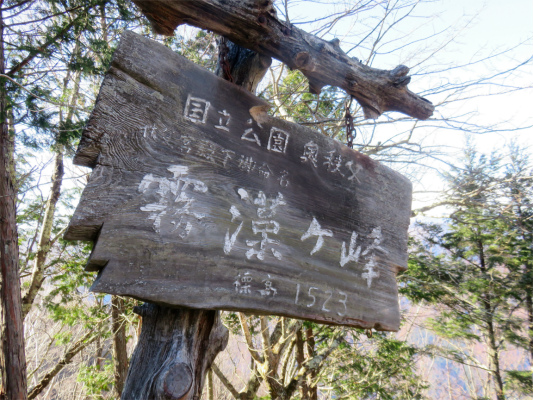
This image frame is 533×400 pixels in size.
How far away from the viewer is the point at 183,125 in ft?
4.25

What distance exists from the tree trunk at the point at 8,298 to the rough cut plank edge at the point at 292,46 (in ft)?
10.0

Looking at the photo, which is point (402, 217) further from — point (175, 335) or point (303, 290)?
point (175, 335)

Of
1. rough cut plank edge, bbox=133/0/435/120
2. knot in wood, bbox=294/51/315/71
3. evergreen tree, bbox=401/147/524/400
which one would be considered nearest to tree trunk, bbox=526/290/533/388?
evergreen tree, bbox=401/147/524/400

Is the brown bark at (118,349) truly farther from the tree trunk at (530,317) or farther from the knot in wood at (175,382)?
the tree trunk at (530,317)

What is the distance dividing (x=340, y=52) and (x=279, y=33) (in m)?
0.38

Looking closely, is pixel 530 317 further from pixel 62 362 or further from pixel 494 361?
pixel 62 362

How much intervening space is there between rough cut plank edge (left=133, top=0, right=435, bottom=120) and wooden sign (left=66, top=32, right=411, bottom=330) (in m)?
0.23

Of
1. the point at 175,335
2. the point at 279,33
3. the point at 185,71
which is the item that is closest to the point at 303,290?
the point at 175,335

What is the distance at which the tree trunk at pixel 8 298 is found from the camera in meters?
3.44

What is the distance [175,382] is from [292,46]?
1.49 metres

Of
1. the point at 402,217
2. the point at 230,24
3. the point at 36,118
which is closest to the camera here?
the point at 230,24

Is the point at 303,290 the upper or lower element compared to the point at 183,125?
lower

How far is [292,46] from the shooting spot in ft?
5.44

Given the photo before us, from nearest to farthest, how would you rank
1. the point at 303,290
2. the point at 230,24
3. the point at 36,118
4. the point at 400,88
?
the point at 303,290, the point at 230,24, the point at 400,88, the point at 36,118
